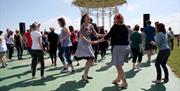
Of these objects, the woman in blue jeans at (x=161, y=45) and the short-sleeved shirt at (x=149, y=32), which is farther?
the short-sleeved shirt at (x=149, y=32)

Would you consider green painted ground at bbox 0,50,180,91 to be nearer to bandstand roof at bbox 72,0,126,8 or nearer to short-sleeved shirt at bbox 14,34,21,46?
short-sleeved shirt at bbox 14,34,21,46

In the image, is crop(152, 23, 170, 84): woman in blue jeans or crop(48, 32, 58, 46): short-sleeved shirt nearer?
crop(152, 23, 170, 84): woman in blue jeans

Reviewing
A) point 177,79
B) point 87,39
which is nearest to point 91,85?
point 87,39

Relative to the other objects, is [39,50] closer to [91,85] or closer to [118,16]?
[91,85]

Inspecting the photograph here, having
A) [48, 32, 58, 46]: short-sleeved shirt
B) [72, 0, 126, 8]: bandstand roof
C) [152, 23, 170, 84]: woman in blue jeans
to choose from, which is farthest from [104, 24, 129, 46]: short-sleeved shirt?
[72, 0, 126, 8]: bandstand roof

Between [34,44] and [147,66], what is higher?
[34,44]

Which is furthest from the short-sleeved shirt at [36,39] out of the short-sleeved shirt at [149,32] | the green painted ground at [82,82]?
the short-sleeved shirt at [149,32]

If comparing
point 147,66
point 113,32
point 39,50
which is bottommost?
point 147,66

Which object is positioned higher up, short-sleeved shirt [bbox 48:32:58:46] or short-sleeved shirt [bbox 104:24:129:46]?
short-sleeved shirt [bbox 104:24:129:46]

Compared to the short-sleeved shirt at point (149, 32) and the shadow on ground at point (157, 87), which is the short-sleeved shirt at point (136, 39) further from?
the shadow on ground at point (157, 87)

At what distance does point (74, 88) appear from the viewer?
31.5 feet

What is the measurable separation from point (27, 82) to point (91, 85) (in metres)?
2.18

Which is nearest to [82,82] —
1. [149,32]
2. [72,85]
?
[72,85]

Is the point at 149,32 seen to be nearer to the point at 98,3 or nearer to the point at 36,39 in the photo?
the point at 36,39
